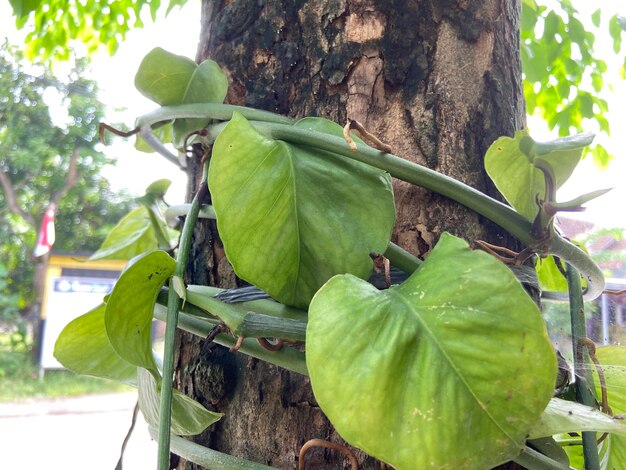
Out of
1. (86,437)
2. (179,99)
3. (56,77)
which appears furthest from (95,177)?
(179,99)

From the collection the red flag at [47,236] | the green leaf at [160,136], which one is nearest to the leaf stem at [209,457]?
the green leaf at [160,136]

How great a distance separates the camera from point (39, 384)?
357 cm

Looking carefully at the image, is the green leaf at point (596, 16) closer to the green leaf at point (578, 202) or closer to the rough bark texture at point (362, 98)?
the rough bark texture at point (362, 98)

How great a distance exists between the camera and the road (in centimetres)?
219

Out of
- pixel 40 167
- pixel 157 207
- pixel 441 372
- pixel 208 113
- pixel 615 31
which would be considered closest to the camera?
pixel 441 372

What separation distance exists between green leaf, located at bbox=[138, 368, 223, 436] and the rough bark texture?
21mm

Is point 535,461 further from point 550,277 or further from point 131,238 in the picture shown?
point 131,238

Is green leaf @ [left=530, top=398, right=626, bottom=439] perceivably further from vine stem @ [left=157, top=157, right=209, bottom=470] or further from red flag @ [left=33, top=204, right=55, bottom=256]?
red flag @ [left=33, top=204, right=55, bottom=256]

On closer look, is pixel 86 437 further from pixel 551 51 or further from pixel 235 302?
pixel 235 302

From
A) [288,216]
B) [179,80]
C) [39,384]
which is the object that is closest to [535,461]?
[288,216]

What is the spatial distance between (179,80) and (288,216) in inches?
4.6

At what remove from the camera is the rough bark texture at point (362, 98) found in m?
0.28

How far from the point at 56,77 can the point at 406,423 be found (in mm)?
5551

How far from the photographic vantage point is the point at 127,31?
47.1 inches
